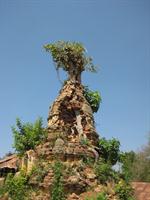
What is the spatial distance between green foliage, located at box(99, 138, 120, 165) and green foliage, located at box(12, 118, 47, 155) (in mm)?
2710

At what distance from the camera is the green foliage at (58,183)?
49.9ft

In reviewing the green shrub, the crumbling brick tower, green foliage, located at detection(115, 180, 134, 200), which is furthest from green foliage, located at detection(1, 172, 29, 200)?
green foliage, located at detection(115, 180, 134, 200)

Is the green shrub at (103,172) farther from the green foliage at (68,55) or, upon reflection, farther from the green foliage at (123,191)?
the green foliage at (68,55)

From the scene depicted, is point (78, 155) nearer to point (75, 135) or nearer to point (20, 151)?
point (75, 135)

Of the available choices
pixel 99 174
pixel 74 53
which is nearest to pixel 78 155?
pixel 99 174

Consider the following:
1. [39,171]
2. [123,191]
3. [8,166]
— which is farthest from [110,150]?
[8,166]

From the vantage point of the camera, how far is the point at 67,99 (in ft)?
62.9

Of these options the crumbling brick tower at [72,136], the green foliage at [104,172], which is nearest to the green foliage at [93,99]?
the crumbling brick tower at [72,136]

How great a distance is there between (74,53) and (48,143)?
465 centimetres

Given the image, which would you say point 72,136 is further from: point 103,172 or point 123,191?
point 123,191

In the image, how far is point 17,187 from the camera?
16484 mm

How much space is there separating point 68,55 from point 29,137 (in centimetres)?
427

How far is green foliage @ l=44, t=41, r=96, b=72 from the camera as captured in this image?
19500 mm

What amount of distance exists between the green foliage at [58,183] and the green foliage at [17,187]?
152cm
